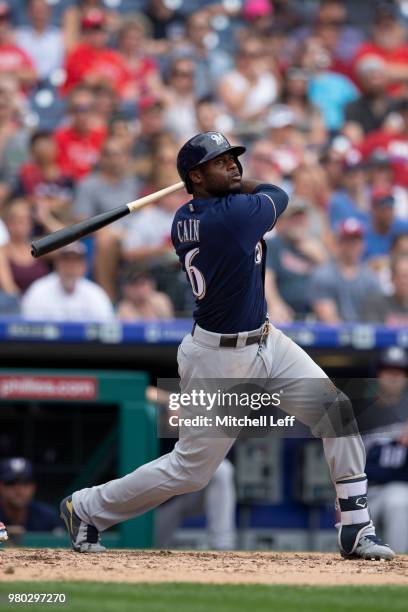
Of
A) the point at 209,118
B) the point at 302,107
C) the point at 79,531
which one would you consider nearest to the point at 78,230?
the point at 79,531

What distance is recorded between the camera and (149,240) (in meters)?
8.95

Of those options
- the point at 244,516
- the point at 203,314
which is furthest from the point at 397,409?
the point at 203,314

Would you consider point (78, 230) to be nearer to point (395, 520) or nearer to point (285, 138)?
point (395, 520)

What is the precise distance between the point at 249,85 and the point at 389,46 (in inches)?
67.9

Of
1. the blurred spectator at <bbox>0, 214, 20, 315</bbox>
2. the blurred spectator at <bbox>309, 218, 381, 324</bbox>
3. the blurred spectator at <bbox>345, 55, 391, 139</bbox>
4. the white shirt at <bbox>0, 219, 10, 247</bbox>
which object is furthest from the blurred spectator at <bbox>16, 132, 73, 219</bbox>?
the blurred spectator at <bbox>345, 55, 391, 139</bbox>

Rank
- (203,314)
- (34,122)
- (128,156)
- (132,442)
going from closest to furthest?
(203,314)
(132,442)
(128,156)
(34,122)

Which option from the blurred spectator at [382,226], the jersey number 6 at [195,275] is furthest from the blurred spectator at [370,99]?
the jersey number 6 at [195,275]

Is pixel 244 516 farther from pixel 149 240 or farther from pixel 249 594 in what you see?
pixel 249 594

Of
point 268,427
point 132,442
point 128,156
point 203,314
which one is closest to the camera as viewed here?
point 203,314

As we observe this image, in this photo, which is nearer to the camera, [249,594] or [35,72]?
[249,594]

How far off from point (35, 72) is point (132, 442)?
184 inches

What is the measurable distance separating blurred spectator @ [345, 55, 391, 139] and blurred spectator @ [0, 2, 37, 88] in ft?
9.50

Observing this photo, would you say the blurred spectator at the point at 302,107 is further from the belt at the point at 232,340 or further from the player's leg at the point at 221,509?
the belt at the point at 232,340

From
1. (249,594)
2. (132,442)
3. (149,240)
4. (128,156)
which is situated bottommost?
(249,594)
